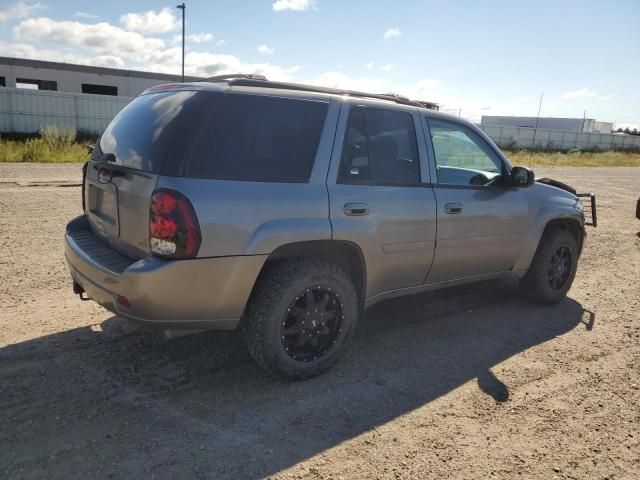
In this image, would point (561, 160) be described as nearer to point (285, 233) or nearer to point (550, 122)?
point (285, 233)

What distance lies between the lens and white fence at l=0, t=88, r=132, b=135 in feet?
73.2

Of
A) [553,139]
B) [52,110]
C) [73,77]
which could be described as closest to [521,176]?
[52,110]

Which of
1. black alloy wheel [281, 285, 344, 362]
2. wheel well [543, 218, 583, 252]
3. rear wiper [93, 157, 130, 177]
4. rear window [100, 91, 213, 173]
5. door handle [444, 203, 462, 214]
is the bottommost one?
black alloy wheel [281, 285, 344, 362]

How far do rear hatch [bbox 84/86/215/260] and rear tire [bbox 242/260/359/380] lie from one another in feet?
2.63

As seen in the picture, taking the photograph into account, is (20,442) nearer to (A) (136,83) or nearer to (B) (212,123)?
(B) (212,123)

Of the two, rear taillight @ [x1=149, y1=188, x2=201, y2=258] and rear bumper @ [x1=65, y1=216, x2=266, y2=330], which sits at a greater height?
rear taillight @ [x1=149, y1=188, x2=201, y2=258]

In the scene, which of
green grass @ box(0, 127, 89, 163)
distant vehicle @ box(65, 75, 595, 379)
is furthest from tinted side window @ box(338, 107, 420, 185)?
green grass @ box(0, 127, 89, 163)

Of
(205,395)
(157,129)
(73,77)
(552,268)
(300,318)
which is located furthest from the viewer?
(73,77)

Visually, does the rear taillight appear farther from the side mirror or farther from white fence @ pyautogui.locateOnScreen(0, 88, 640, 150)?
white fence @ pyautogui.locateOnScreen(0, 88, 640, 150)

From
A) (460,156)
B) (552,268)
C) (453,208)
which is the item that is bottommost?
(552,268)

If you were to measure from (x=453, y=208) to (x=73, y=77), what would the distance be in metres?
37.3

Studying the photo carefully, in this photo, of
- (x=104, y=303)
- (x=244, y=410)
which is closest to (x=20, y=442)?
(x=104, y=303)

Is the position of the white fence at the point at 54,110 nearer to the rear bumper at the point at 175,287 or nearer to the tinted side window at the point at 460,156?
the tinted side window at the point at 460,156

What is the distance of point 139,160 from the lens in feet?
10.0
